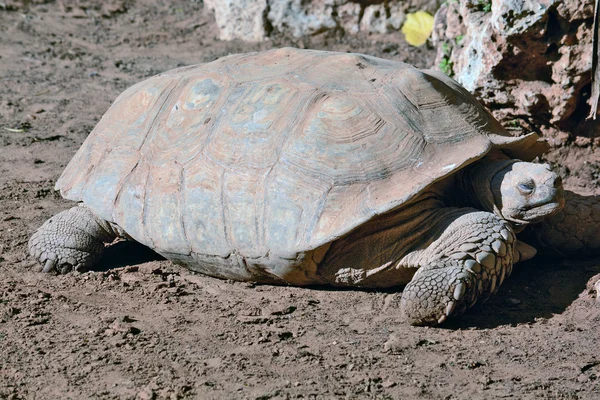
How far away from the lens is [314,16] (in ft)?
29.2

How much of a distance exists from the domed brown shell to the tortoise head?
191mm

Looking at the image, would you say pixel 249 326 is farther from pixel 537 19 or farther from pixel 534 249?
pixel 537 19

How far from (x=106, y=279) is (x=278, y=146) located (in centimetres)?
123

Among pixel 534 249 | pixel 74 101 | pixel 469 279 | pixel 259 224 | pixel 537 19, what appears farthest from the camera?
pixel 74 101

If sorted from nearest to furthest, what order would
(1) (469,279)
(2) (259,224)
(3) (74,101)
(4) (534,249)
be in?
(1) (469,279) < (2) (259,224) < (4) (534,249) < (3) (74,101)

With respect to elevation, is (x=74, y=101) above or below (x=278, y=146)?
below

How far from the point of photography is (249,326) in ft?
11.8

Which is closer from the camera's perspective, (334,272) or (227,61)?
(334,272)

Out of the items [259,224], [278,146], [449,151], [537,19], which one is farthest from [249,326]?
[537,19]

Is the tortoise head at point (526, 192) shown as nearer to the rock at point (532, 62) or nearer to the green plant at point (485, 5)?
the rock at point (532, 62)

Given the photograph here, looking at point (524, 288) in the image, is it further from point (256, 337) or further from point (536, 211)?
point (256, 337)

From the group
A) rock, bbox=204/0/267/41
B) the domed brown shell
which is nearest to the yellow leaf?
rock, bbox=204/0/267/41

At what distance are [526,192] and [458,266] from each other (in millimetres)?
595

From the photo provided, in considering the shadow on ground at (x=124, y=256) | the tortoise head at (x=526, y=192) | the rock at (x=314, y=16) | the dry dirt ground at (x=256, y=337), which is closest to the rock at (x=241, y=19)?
the rock at (x=314, y=16)
